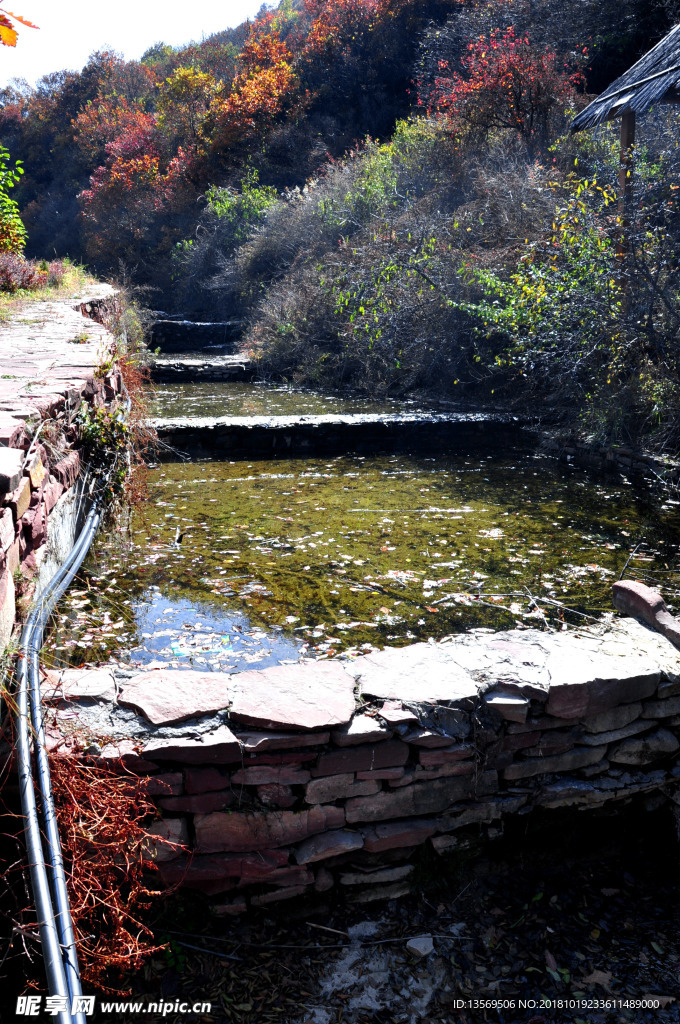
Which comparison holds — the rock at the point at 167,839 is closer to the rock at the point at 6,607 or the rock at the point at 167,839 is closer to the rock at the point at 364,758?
the rock at the point at 364,758

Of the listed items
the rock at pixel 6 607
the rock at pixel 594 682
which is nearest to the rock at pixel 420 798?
the rock at pixel 594 682

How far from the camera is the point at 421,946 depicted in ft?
7.29

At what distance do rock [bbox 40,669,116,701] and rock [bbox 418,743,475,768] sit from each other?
1.03 m

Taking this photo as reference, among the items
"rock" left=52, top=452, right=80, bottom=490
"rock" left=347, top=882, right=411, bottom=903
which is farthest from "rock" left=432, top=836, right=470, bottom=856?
"rock" left=52, top=452, right=80, bottom=490

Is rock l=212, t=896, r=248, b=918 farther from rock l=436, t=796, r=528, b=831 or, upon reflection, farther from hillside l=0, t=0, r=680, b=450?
hillside l=0, t=0, r=680, b=450

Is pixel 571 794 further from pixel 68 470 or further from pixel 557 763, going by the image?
pixel 68 470

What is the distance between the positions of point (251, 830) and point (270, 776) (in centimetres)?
18

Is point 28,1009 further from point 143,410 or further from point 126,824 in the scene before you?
point 143,410

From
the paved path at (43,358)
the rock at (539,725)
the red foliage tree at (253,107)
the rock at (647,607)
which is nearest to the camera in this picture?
the rock at (539,725)

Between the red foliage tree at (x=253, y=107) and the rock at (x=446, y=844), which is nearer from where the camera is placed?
the rock at (x=446, y=844)

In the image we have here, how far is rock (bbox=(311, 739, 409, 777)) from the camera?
2256 mm

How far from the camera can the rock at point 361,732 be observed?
7.39 feet

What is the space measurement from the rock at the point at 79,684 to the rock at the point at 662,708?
193 cm

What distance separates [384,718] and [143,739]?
751mm
